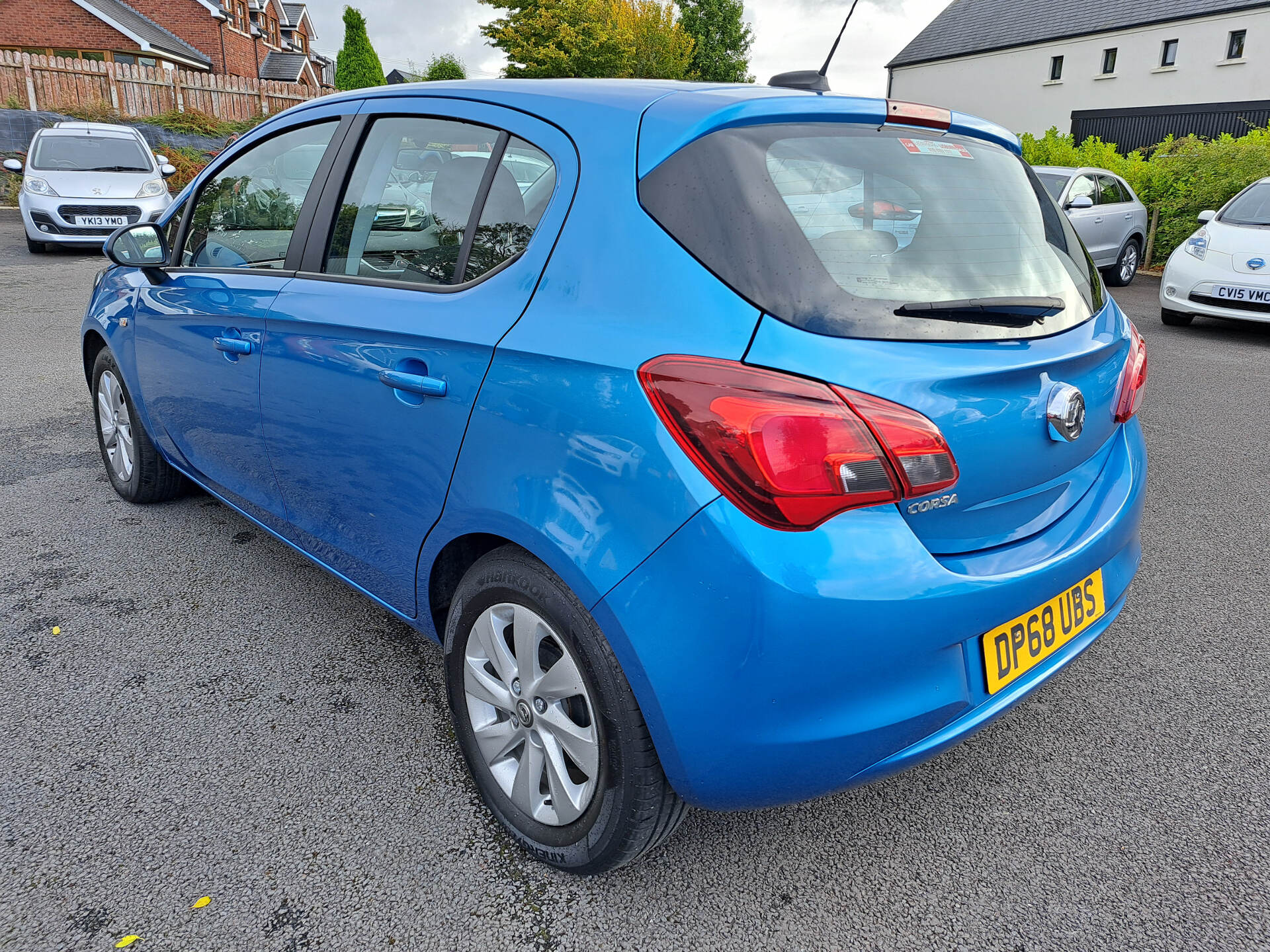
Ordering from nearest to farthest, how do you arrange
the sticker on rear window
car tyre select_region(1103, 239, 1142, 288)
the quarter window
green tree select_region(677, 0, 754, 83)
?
the sticker on rear window < car tyre select_region(1103, 239, 1142, 288) < the quarter window < green tree select_region(677, 0, 754, 83)

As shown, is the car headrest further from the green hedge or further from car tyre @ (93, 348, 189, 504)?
the green hedge

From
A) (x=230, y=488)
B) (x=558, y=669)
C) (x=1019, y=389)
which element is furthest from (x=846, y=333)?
(x=230, y=488)

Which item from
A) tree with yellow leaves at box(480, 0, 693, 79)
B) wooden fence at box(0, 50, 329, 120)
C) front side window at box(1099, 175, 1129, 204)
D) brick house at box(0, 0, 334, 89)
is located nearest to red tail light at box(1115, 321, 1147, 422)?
front side window at box(1099, 175, 1129, 204)

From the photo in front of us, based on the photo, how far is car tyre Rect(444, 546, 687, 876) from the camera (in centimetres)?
178

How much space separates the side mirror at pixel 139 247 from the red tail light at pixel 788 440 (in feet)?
9.00

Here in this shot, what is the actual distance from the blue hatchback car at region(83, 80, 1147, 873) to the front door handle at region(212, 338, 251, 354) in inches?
14.1

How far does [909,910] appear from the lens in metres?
1.96

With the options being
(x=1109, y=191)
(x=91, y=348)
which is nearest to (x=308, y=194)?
(x=91, y=348)

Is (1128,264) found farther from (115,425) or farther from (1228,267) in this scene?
(115,425)

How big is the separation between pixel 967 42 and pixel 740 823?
47.4 m

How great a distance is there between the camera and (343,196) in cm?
263

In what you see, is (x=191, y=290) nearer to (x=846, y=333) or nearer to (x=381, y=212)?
(x=381, y=212)

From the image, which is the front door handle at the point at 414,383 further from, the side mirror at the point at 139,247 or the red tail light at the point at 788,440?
the side mirror at the point at 139,247

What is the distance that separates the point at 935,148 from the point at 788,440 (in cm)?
97
